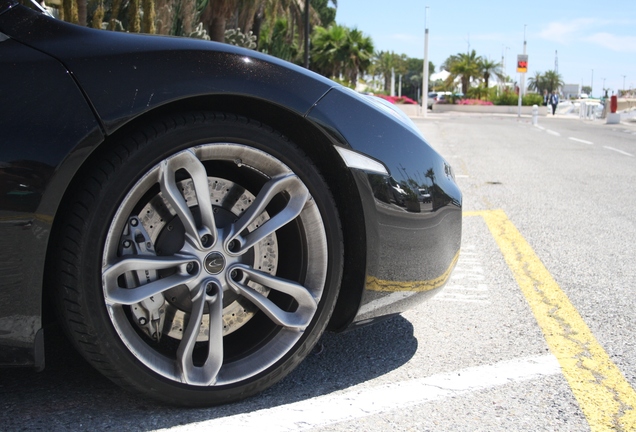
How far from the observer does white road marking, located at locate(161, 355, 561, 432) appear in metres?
2.14

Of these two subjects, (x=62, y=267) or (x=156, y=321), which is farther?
(x=156, y=321)

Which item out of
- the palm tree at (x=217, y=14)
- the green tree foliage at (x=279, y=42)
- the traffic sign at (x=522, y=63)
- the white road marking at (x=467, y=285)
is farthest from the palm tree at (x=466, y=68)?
the white road marking at (x=467, y=285)

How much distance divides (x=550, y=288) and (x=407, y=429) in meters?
1.97

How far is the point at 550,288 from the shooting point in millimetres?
3836

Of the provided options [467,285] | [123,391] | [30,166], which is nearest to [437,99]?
[467,285]

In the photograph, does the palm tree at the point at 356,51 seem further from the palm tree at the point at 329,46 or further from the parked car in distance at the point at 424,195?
the parked car in distance at the point at 424,195

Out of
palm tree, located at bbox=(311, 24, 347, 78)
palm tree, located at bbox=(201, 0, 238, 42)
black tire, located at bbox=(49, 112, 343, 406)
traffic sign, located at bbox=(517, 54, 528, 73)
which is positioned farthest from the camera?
palm tree, located at bbox=(311, 24, 347, 78)

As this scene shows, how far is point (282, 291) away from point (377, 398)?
463mm

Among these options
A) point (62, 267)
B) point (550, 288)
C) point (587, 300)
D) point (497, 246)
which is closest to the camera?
point (62, 267)

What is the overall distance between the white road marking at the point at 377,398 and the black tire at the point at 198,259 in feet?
0.35

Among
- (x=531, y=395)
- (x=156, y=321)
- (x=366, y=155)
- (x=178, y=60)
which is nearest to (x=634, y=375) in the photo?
(x=531, y=395)

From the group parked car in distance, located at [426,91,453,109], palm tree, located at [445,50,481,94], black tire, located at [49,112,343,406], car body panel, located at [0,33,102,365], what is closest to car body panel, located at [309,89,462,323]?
black tire, located at [49,112,343,406]

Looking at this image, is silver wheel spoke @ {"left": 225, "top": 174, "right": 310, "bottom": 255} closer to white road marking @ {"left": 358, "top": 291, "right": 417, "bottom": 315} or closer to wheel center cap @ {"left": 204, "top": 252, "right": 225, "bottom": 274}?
wheel center cap @ {"left": 204, "top": 252, "right": 225, "bottom": 274}

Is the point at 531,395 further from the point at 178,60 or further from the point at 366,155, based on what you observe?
the point at 178,60
